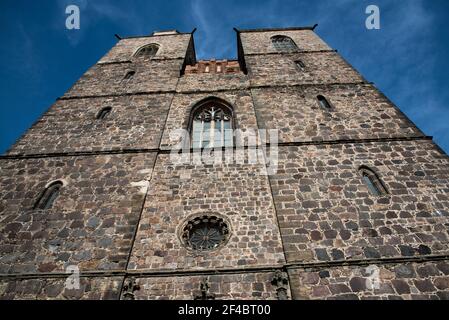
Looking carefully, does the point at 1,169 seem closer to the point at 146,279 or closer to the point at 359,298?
the point at 146,279

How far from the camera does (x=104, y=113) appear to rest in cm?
1016

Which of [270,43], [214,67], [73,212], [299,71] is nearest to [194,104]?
[214,67]

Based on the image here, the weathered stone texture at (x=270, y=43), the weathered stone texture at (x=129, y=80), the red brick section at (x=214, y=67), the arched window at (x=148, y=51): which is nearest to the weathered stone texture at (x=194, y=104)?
the weathered stone texture at (x=129, y=80)

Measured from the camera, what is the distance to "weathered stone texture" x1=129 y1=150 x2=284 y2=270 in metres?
5.91

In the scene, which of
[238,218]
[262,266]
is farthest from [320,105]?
[262,266]

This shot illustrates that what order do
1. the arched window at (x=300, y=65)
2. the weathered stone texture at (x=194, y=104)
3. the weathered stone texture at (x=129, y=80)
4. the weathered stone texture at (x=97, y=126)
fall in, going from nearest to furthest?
1. the weathered stone texture at (x=97, y=126)
2. the weathered stone texture at (x=194, y=104)
3. the weathered stone texture at (x=129, y=80)
4. the arched window at (x=300, y=65)

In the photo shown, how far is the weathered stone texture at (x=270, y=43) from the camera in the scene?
557 inches

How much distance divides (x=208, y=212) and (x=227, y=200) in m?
0.56

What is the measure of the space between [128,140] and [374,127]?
743 centimetres

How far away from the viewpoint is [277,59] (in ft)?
42.9

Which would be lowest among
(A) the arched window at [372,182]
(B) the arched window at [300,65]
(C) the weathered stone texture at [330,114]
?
(A) the arched window at [372,182]

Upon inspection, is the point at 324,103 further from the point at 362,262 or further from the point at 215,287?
the point at 215,287

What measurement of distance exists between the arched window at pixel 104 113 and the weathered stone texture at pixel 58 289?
5789 millimetres

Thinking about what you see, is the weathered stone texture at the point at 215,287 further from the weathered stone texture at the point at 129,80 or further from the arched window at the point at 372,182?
the weathered stone texture at the point at 129,80
